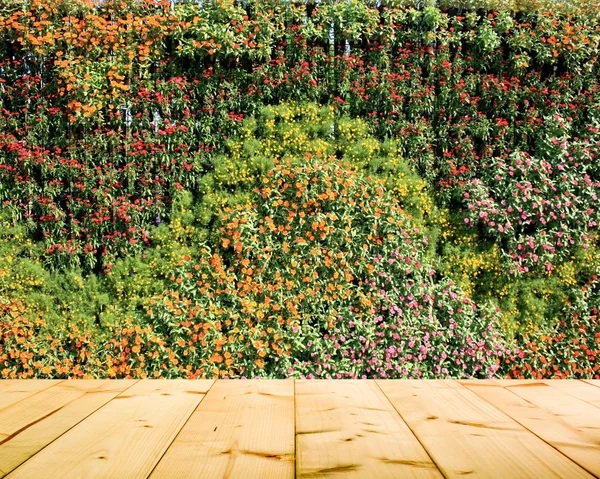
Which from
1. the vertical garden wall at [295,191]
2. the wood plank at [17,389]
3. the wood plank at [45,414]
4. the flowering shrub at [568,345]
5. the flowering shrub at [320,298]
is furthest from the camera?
the flowering shrub at [568,345]

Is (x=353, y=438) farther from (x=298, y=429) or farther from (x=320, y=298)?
(x=320, y=298)

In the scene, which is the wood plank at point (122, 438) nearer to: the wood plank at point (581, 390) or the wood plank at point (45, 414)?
the wood plank at point (45, 414)

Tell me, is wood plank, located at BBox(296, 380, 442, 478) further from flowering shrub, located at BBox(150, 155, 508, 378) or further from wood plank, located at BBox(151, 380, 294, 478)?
flowering shrub, located at BBox(150, 155, 508, 378)

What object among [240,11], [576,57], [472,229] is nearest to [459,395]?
[472,229]

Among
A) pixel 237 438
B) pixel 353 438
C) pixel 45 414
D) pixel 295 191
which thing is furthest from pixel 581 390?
pixel 295 191

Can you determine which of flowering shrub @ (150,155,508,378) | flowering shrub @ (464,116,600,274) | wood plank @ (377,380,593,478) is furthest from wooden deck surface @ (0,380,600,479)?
flowering shrub @ (464,116,600,274)

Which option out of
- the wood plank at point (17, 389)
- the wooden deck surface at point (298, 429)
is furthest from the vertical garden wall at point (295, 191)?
the wooden deck surface at point (298, 429)

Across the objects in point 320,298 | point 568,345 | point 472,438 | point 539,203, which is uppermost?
point 539,203

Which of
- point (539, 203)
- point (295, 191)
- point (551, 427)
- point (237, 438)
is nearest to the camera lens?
point (237, 438)
